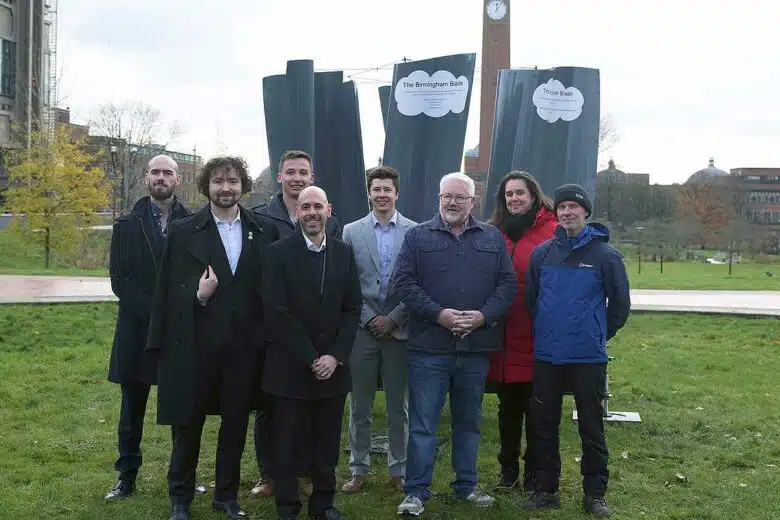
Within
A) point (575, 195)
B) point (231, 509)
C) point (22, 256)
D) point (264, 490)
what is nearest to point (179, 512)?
point (231, 509)

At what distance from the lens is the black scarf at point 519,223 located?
498 centimetres

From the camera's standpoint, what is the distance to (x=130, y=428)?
4867mm

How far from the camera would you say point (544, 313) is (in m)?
4.60

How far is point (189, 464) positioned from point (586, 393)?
2284 mm

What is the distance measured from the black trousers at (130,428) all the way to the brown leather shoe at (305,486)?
103 centimetres

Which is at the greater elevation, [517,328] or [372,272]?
[372,272]

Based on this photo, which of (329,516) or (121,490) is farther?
(121,490)

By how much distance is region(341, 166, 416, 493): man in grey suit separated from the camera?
4.90m

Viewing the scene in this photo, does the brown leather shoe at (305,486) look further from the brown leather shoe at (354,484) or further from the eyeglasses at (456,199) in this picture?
the eyeglasses at (456,199)

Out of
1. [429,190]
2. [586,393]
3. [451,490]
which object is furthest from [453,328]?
[429,190]

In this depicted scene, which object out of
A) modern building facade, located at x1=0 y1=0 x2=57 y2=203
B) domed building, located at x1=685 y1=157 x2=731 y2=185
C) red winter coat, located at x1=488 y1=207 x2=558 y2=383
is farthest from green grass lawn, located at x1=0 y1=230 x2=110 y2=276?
domed building, located at x1=685 y1=157 x2=731 y2=185

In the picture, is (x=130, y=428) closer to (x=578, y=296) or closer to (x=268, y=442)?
(x=268, y=442)

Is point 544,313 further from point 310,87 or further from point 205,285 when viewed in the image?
point 310,87

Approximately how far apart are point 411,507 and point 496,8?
46.1 m
